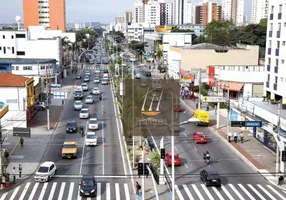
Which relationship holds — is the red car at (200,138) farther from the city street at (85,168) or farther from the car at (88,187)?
the car at (88,187)

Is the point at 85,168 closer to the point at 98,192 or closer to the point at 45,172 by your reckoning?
the point at 45,172

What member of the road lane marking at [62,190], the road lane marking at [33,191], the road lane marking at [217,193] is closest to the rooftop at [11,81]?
the road lane marking at [33,191]

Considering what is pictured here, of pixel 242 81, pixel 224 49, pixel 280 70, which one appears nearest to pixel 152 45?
pixel 224 49

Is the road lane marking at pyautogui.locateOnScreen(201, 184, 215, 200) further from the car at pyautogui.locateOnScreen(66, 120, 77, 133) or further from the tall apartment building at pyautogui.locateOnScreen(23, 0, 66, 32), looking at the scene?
the tall apartment building at pyautogui.locateOnScreen(23, 0, 66, 32)

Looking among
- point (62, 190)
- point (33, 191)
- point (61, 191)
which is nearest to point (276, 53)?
point (62, 190)

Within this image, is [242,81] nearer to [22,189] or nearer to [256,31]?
[22,189]
